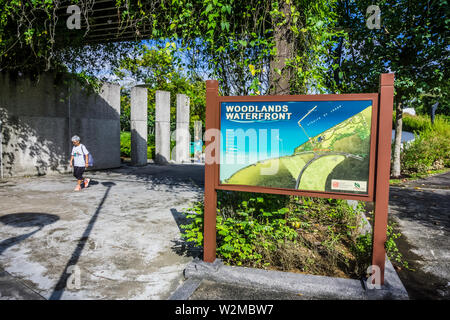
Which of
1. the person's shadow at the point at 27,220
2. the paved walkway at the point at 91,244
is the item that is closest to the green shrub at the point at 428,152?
the paved walkway at the point at 91,244

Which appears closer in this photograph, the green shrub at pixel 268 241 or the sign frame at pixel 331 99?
the sign frame at pixel 331 99

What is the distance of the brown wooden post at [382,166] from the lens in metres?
3.22

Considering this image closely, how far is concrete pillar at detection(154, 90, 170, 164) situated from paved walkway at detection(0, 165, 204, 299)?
29.6 ft

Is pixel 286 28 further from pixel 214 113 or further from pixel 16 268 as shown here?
pixel 16 268

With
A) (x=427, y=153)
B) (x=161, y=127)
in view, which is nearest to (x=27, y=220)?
(x=161, y=127)

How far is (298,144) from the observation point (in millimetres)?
3572

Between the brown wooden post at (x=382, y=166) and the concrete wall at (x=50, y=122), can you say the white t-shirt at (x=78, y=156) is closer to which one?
the concrete wall at (x=50, y=122)

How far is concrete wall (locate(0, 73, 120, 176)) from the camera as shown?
36.0ft

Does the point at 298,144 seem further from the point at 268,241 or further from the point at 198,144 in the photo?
the point at 198,144

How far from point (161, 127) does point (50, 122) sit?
22.1ft

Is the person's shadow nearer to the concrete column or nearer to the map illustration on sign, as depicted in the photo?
the map illustration on sign

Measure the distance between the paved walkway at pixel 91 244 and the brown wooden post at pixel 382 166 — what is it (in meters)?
2.25

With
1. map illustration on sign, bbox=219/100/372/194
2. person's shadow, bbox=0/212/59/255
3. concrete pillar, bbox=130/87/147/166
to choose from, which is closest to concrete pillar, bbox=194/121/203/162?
concrete pillar, bbox=130/87/147/166

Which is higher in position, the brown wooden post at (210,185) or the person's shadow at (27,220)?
the brown wooden post at (210,185)
